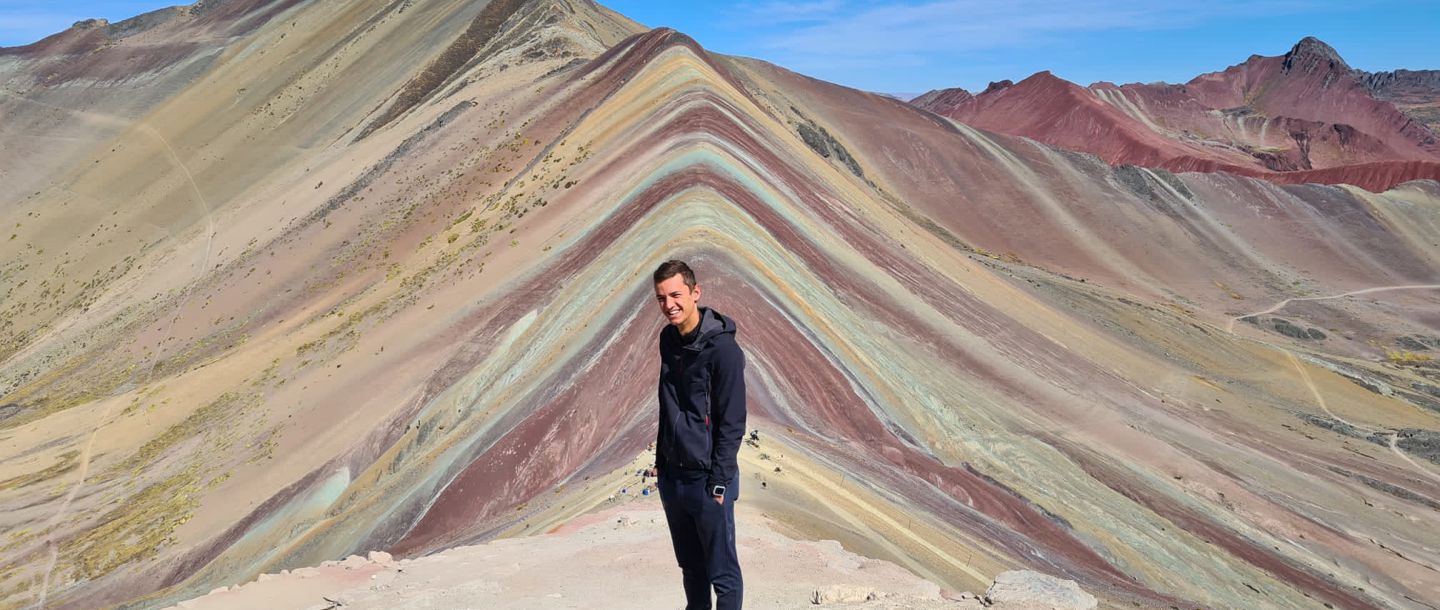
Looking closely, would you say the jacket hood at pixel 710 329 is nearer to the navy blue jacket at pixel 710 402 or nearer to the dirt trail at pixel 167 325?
the navy blue jacket at pixel 710 402

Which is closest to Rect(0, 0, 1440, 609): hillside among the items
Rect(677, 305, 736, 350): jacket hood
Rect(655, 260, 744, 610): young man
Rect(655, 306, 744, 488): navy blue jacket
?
Rect(655, 260, 744, 610): young man

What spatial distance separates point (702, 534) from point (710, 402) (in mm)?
758

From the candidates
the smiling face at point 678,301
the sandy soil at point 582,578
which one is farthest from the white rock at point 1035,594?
the smiling face at point 678,301

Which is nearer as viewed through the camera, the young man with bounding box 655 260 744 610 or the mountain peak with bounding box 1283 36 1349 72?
the young man with bounding box 655 260 744 610

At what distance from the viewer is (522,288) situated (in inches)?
888

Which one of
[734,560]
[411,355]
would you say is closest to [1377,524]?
[411,355]

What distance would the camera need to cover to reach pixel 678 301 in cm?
529

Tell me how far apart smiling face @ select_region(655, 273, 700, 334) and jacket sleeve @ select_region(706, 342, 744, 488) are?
0.26 meters

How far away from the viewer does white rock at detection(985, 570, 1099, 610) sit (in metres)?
7.49

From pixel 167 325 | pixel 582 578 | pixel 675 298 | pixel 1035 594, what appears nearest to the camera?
pixel 675 298

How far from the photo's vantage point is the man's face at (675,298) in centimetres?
529

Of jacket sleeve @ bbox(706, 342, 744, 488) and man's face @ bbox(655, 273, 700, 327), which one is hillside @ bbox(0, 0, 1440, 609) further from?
man's face @ bbox(655, 273, 700, 327)

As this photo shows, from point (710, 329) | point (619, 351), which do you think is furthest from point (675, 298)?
point (619, 351)

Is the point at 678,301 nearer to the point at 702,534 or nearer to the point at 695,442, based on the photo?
the point at 695,442
